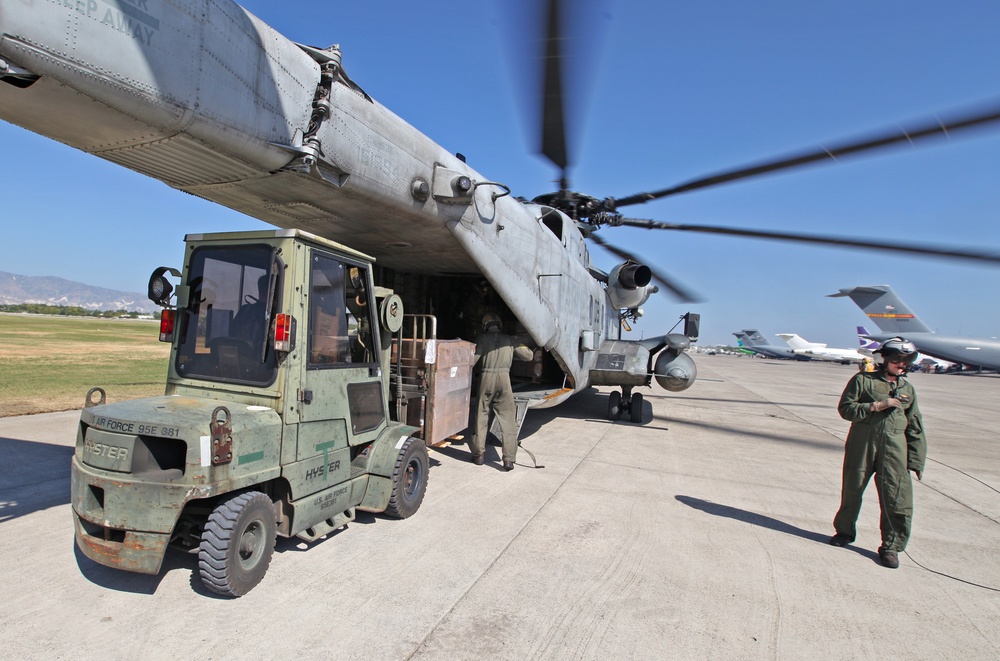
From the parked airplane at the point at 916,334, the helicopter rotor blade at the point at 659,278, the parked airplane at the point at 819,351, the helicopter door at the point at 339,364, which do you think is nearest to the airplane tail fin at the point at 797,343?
the parked airplane at the point at 819,351

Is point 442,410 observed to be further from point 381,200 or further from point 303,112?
point 303,112

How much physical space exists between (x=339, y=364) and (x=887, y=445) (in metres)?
4.25

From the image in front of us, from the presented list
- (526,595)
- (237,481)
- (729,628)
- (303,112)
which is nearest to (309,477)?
(237,481)

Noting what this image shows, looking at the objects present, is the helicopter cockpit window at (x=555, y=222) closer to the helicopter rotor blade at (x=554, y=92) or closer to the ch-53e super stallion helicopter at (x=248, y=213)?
the helicopter rotor blade at (x=554, y=92)

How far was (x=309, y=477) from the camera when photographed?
129 inches

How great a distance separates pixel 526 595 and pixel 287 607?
1414 millimetres

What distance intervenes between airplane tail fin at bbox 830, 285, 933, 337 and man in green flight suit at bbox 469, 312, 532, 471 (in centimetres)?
3956

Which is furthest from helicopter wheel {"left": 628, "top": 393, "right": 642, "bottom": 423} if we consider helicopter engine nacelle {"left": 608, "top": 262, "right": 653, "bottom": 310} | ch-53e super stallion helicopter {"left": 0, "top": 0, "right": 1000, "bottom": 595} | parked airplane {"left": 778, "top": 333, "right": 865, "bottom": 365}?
parked airplane {"left": 778, "top": 333, "right": 865, "bottom": 365}

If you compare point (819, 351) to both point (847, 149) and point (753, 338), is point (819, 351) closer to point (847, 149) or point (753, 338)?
point (753, 338)

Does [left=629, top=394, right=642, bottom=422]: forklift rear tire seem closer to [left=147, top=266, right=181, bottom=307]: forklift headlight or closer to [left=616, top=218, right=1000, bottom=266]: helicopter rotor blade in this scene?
[left=616, top=218, right=1000, bottom=266]: helicopter rotor blade

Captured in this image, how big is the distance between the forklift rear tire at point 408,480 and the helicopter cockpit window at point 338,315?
834mm

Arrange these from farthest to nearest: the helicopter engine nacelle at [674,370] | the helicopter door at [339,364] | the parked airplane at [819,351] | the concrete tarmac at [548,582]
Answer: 1. the parked airplane at [819,351]
2. the helicopter engine nacelle at [674,370]
3. the helicopter door at [339,364]
4. the concrete tarmac at [548,582]

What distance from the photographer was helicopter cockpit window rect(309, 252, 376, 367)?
11.3 feet

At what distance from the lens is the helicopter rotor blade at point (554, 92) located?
2.67 meters
